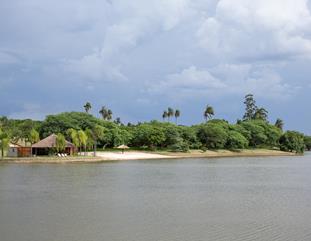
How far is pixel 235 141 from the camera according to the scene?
110 meters

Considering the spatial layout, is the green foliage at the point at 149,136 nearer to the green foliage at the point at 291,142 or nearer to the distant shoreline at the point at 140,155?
the distant shoreline at the point at 140,155

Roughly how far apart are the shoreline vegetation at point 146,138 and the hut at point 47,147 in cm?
30

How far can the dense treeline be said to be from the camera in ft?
294

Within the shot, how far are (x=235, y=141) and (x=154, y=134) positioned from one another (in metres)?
21.6

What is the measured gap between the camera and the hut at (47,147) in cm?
7650

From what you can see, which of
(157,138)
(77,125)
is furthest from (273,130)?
(77,125)

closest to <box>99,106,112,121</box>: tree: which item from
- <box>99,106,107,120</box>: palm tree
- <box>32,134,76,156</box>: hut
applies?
<box>99,106,107,120</box>: palm tree

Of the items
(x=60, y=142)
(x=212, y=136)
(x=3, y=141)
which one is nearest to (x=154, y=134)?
(x=212, y=136)

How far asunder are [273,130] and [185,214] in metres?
105

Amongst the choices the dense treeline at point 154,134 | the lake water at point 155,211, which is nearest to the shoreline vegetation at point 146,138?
the dense treeline at point 154,134

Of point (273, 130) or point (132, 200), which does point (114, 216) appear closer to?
point (132, 200)

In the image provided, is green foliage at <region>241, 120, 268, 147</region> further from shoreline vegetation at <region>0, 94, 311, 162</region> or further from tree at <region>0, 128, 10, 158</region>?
tree at <region>0, 128, 10, 158</region>

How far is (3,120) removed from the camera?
113 metres

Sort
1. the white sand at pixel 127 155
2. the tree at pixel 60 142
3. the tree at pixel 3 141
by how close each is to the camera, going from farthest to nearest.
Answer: the white sand at pixel 127 155 < the tree at pixel 60 142 < the tree at pixel 3 141
